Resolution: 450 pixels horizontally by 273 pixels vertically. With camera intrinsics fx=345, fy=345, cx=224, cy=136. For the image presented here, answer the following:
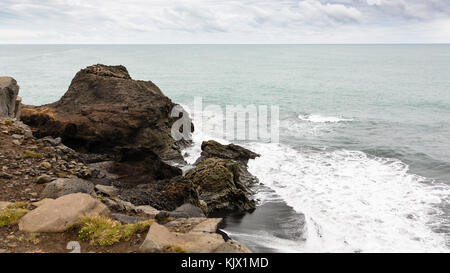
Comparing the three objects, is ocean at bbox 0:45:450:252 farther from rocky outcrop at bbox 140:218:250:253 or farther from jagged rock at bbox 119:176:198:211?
rocky outcrop at bbox 140:218:250:253

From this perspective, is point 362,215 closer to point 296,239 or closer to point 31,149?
point 296,239

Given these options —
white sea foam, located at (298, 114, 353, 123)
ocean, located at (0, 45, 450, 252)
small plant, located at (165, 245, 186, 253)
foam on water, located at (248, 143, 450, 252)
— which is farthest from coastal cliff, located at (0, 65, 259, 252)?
white sea foam, located at (298, 114, 353, 123)

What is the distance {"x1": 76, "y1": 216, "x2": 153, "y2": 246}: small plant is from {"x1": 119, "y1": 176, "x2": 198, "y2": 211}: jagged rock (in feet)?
14.7

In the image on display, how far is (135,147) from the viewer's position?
2211cm

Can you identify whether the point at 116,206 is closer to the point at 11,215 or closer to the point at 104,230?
the point at 104,230

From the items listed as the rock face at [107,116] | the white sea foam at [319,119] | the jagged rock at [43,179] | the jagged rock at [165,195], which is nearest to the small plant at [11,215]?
the jagged rock at [43,179]

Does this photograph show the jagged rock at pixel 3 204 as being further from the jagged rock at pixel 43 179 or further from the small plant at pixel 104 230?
the small plant at pixel 104 230

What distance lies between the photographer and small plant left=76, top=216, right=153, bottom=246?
926 centimetres

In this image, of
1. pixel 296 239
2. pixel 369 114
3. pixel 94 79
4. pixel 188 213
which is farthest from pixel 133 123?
pixel 369 114

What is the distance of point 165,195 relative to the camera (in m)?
15.5

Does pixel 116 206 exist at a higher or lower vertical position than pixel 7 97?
lower

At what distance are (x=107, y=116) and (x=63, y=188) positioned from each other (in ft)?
36.0

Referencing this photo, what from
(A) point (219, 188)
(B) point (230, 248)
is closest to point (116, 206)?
(B) point (230, 248)
